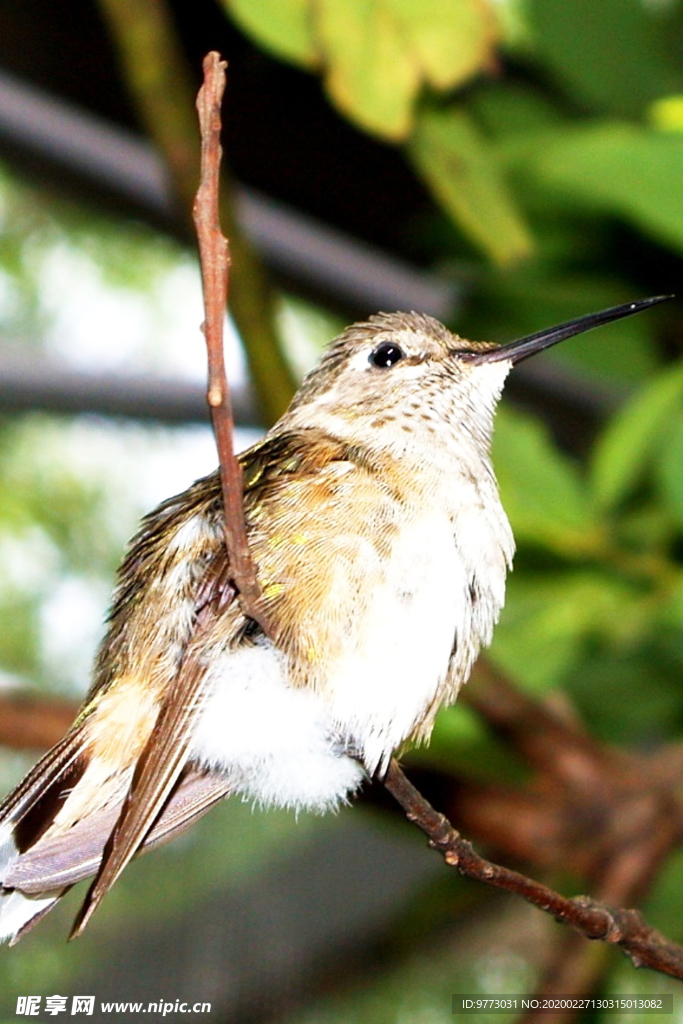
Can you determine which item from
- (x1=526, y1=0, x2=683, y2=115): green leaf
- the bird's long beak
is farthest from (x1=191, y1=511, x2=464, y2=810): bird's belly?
(x1=526, y1=0, x2=683, y2=115): green leaf

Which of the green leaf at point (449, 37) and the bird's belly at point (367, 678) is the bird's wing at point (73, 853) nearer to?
the bird's belly at point (367, 678)

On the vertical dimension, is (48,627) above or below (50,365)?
below

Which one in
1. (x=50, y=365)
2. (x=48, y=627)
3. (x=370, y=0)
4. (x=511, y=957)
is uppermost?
(x=370, y=0)

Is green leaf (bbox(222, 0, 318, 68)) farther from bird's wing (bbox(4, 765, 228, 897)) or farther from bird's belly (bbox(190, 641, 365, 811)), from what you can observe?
bird's wing (bbox(4, 765, 228, 897))

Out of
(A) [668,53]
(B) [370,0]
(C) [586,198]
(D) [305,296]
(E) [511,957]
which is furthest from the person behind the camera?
(E) [511,957]

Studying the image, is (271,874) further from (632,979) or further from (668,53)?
(668,53)

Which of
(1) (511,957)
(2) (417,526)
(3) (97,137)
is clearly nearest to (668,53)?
(3) (97,137)

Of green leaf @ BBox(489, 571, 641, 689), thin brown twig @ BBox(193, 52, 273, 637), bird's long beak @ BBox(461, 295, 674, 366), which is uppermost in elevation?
thin brown twig @ BBox(193, 52, 273, 637)
